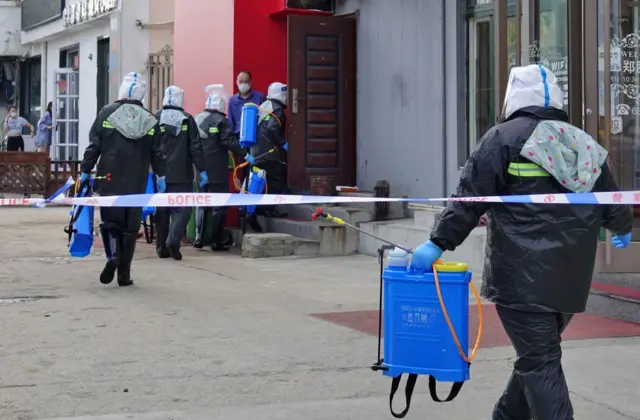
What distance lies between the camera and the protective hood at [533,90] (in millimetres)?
4926

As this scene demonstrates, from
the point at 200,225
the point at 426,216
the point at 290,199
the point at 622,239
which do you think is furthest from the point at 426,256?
the point at 200,225

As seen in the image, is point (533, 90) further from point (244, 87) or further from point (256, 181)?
point (244, 87)

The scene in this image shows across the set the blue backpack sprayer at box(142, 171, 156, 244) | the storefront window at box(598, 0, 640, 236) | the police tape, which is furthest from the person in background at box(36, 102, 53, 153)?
the storefront window at box(598, 0, 640, 236)

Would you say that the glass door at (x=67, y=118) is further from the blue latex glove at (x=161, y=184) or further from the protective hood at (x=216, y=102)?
the blue latex glove at (x=161, y=184)

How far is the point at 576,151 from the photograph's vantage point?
4.82m

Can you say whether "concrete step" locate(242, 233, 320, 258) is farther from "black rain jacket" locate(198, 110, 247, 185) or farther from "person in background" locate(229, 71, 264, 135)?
"person in background" locate(229, 71, 264, 135)

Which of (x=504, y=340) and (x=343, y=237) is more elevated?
(x=343, y=237)

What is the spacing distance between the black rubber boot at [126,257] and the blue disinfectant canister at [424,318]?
539 centimetres

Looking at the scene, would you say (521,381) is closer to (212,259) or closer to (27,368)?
(27,368)

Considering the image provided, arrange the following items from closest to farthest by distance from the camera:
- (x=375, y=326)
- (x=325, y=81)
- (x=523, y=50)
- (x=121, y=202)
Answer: (x=121, y=202), (x=375, y=326), (x=523, y=50), (x=325, y=81)

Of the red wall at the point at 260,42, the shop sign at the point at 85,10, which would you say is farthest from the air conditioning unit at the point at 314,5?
the shop sign at the point at 85,10

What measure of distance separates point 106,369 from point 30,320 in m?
1.98

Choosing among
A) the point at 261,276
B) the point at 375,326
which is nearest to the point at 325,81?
the point at 261,276

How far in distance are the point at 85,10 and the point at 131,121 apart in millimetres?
17054
